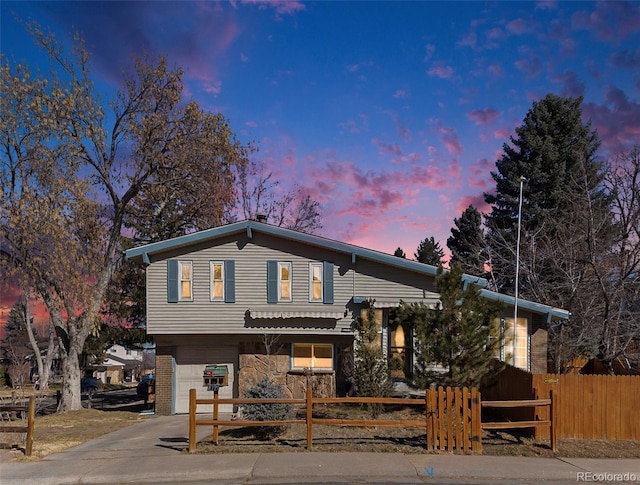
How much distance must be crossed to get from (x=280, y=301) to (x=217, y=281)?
7.54 feet

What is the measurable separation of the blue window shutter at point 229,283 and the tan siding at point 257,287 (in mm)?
142

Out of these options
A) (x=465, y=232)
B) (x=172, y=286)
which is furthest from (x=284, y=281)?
(x=465, y=232)

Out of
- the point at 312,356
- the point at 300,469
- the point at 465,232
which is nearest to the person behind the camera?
the point at 300,469

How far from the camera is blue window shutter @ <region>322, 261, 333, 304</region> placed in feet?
61.3

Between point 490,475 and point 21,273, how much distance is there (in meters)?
17.0

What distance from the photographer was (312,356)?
19.2m

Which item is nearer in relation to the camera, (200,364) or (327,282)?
(327,282)

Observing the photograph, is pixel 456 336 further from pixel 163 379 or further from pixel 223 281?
pixel 163 379

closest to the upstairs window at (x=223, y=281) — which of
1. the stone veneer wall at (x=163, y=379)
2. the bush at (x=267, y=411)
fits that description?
the stone veneer wall at (x=163, y=379)

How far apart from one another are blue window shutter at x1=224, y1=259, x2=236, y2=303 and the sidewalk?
289 inches

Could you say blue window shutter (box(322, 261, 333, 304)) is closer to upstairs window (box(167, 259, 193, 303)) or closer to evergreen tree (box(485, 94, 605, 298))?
upstairs window (box(167, 259, 193, 303))

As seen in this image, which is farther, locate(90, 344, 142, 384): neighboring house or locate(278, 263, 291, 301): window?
locate(90, 344, 142, 384): neighboring house

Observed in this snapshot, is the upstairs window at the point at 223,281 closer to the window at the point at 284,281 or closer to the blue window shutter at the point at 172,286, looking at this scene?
the blue window shutter at the point at 172,286

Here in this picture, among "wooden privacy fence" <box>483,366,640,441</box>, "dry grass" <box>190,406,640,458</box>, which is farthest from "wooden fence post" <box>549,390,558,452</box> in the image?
"wooden privacy fence" <box>483,366,640,441</box>
